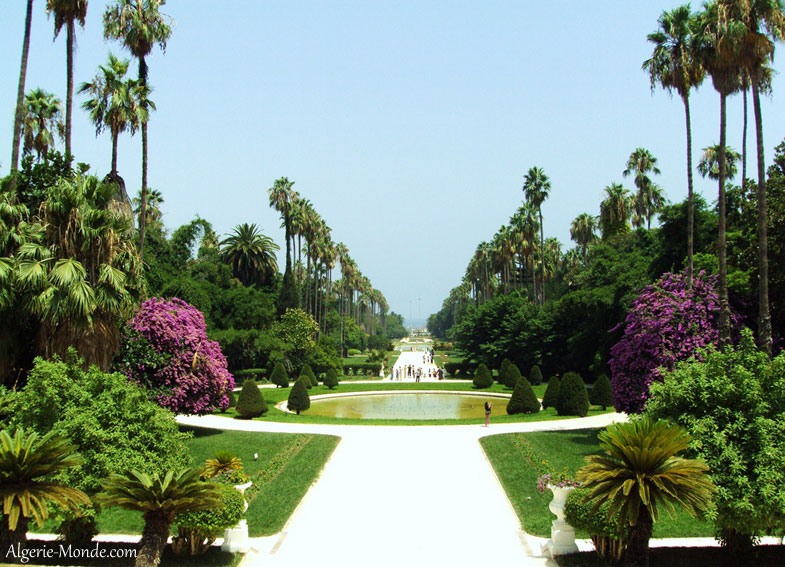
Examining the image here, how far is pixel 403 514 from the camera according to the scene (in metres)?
14.5

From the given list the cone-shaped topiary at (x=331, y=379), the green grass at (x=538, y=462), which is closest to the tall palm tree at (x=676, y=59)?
the green grass at (x=538, y=462)

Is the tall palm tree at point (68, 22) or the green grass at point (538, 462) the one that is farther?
the tall palm tree at point (68, 22)

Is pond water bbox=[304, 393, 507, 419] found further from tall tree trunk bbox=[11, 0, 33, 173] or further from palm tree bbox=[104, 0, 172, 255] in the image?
tall tree trunk bbox=[11, 0, 33, 173]

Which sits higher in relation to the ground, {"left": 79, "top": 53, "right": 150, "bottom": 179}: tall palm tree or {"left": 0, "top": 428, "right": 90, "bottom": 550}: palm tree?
{"left": 79, "top": 53, "right": 150, "bottom": 179}: tall palm tree

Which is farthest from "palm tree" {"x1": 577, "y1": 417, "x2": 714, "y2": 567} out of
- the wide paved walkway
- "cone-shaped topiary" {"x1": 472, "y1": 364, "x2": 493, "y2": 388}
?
"cone-shaped topiary" {"x1": 472, "y1": 364, "x2": 493, "y2": 388}

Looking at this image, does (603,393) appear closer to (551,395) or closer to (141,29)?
(551,395)

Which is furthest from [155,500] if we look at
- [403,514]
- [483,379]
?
[483,379]

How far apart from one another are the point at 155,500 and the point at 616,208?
179 ft

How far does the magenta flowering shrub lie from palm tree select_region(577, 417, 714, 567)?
999cm

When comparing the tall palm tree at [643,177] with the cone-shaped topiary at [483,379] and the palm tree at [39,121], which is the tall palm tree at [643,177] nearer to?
the cone-shaped topiary at [483,379]

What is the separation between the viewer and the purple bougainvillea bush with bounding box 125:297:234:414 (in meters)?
22.0

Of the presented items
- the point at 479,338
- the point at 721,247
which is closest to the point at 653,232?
the point at 479,338

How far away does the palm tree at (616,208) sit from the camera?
57250 millimetres

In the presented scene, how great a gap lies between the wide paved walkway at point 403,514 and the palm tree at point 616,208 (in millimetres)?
40561
